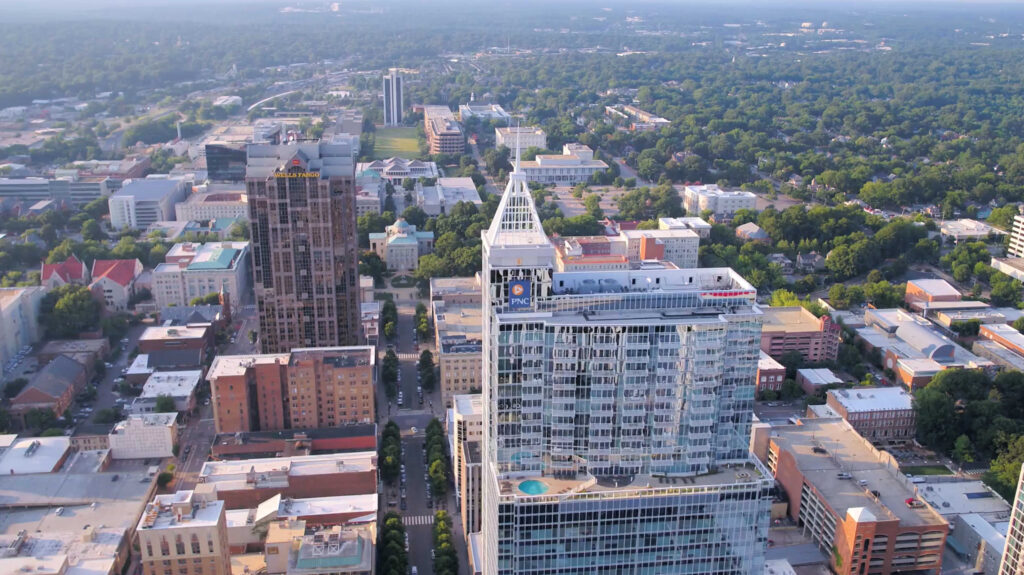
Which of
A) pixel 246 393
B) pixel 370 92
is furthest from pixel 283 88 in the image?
pixel 246 393

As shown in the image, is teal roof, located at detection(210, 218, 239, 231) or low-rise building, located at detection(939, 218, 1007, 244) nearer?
teal roof, located at detection(210, 218, 239, 231)

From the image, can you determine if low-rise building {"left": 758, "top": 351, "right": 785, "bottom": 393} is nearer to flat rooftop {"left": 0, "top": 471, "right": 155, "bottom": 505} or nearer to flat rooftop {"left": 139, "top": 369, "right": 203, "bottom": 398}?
flat rooftop {"left": 139, "top": 369, "right": 203, "bottom": 398}

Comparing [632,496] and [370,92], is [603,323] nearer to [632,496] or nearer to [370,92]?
[632,496]

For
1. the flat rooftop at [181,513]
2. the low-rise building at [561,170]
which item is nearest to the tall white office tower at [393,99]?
the low-rise building at [561,170]

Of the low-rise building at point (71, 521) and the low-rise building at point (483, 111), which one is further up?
the low-rise building at point (483, 111)

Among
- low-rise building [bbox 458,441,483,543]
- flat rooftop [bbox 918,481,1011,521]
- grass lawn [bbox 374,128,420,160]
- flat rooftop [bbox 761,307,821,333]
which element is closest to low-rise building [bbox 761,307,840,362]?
flat rooftop [bbox 761,307,821,333]

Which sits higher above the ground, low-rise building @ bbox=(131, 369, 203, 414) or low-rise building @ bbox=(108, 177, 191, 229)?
low-rise building @ bbox=(108, 177, 191, 229)

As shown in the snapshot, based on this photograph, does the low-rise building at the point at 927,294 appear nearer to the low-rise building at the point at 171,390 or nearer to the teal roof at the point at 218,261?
the low-rise building at the point at 171,390
